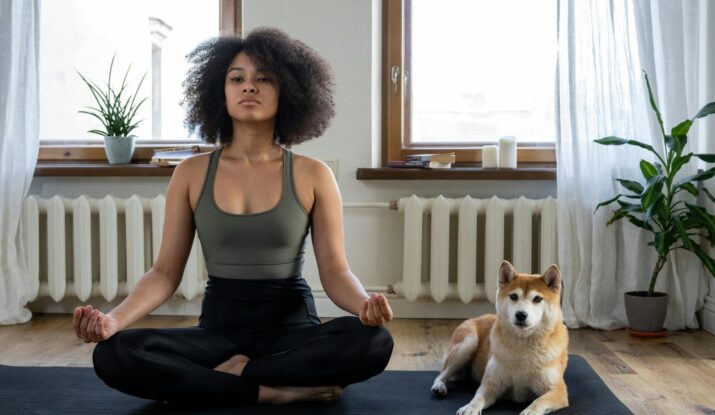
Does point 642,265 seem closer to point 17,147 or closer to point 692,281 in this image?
point 692,281

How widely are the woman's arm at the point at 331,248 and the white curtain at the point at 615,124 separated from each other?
1.46 m

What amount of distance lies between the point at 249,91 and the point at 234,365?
69 cm

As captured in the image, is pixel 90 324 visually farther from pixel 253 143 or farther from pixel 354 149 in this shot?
pixel 354 149

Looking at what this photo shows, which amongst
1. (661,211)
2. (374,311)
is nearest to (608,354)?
(661,211)

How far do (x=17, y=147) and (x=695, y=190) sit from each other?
8.80 feet

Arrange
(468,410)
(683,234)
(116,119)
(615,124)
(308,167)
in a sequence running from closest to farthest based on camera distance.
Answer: (468,410) → (308,167) → (683,234) → (615,124) → (116,119)

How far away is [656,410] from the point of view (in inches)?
90.7

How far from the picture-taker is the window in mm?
→ 3730

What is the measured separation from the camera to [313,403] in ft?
7.16

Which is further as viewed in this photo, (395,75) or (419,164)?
(395,75)

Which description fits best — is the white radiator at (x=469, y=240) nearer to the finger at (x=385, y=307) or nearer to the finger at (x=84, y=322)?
the finger at (x=385, y=307)

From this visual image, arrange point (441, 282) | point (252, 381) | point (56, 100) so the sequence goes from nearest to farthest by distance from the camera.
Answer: point (252, 381), point (441, 282), point (56, 100)

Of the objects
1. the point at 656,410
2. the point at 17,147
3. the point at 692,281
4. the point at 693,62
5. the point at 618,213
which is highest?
the point at 693,62

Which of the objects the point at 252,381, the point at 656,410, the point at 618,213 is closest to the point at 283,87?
the point at 252,381
